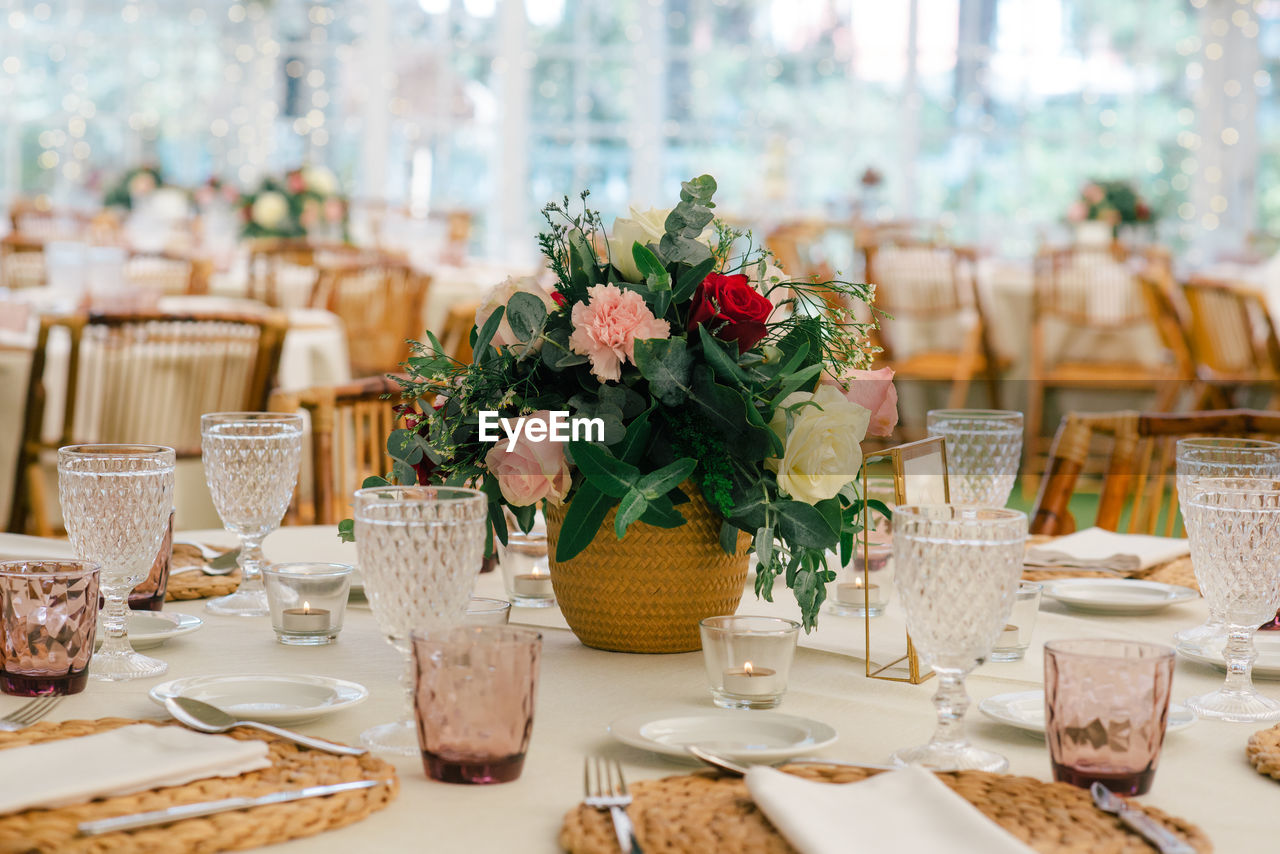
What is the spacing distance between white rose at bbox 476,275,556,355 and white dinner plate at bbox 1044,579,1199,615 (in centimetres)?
62

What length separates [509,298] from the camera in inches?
42.9

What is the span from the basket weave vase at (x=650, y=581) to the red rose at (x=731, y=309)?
0.13 m

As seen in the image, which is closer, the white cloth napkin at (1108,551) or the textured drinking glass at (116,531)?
the textured drinking glass at (116,531)

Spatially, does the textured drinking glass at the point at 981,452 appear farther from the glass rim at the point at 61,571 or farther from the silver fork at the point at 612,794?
the glass rim at the point at 61,571

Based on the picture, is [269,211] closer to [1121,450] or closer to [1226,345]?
[1226,345]

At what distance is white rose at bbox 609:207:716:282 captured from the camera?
1.10 metres

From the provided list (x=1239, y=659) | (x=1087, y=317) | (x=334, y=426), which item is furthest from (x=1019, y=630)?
(x=1087, y=317)

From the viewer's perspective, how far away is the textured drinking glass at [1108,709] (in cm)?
81

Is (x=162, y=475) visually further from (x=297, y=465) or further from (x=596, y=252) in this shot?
(x=596, y=252)

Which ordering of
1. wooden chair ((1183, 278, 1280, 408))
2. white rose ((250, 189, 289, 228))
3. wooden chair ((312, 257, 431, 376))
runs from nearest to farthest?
1. wooden chair ((1183, 278, 1280, 408))
2. wooden chair ((312, 257, 431, 376))
3. white rose ((250, 189, 289, 228))

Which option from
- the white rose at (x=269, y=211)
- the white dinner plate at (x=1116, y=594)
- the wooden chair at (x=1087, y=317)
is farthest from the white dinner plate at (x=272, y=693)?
the white rose at (x=269, y=211)

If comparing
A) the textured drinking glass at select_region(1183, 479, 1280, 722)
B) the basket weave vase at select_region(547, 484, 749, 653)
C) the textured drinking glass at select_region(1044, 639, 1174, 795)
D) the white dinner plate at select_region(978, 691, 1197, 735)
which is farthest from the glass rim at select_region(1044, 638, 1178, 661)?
the basket weave vase at select_region(547, 484, 749, 653)

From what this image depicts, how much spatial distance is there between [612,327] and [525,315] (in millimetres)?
79

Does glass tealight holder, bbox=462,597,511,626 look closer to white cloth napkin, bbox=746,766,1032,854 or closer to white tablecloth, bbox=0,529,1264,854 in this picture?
white tablecloth, bbox=0,529,1264,854
